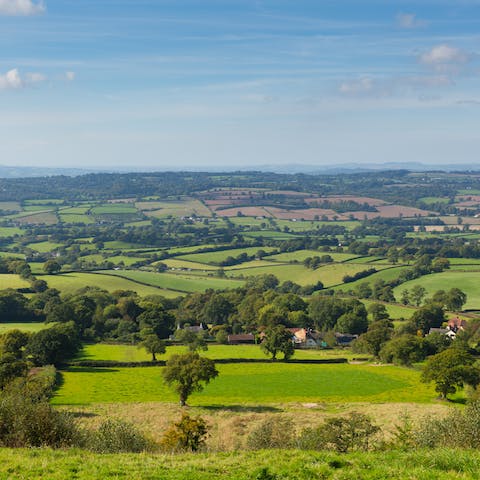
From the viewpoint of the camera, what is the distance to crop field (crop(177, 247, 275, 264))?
558 feet

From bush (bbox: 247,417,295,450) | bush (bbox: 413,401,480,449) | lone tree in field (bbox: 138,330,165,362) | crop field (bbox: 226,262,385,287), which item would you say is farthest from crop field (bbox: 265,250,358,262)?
bush (bbox: 413,401,480,449)

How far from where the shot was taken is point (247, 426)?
44438 millimetres

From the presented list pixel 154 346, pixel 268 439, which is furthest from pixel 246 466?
pixel 154 346

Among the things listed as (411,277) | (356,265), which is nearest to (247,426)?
(411,277)

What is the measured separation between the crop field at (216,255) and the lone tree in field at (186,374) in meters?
113

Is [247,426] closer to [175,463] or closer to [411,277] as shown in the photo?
[175,463]

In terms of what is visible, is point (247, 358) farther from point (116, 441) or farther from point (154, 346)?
point (116, 441)

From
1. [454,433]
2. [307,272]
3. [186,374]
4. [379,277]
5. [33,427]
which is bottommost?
[307,272]

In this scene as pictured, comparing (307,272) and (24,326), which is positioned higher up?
(24,326)

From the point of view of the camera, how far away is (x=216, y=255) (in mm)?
177000

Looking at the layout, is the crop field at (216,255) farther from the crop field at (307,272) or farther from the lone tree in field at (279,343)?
the lone tree in field at (279,343)

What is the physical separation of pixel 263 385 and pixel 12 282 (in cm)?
7669

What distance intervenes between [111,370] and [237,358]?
704 inches

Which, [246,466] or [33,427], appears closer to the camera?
[246,466]
